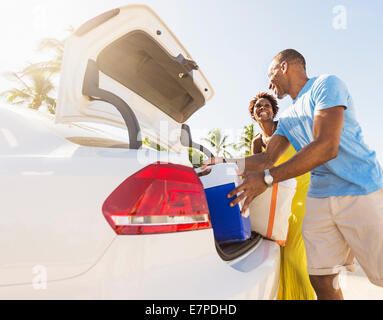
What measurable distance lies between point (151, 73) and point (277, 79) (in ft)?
3.06

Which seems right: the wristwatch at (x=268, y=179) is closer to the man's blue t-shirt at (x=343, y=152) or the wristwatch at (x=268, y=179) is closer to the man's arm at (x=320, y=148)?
the man's arm at (x=320, y=148)

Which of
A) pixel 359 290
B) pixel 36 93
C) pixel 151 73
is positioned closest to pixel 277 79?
pixel 151 73

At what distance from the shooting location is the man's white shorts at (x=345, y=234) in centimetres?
150

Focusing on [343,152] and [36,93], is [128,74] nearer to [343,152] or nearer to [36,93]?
[343,152]

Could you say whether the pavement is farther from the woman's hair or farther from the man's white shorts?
the woman's hair

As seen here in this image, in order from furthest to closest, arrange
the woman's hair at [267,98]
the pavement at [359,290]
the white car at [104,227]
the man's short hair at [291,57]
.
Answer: the woman's hair at [267,98] < the pavement at [359,290] < the man's short hair at [291,57] < the white car at [104,227]

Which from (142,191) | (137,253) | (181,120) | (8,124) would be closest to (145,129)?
(181,120)

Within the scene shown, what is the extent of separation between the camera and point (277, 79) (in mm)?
1930

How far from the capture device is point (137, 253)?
0.82 metres

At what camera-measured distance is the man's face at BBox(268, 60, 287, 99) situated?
1.90 metres

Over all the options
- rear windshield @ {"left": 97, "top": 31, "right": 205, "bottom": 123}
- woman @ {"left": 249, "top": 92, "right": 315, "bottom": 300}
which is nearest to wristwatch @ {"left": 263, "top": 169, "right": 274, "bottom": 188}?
rear windshield @ {"left": 97, "top": 31, "right": 205, "bottom": 123}

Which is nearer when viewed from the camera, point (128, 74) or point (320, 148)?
A: point (320, 148)

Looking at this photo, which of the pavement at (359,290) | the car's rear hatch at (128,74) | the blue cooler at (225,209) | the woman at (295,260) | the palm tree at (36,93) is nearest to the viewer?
the car's rear hatch at (128,74)

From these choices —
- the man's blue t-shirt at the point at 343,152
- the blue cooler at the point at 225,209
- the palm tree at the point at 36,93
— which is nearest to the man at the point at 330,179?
the man's blue t-shirt at the point at 343,152
